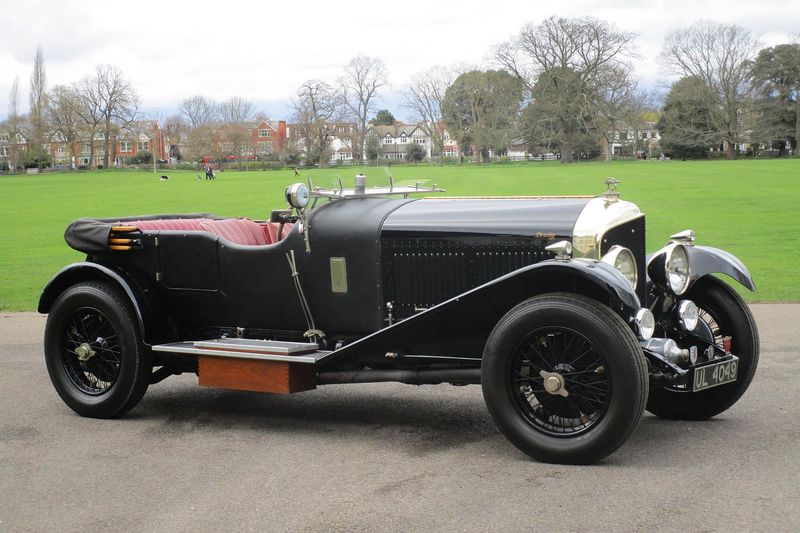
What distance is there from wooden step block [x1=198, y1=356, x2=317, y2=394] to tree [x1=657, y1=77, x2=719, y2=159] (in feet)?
268

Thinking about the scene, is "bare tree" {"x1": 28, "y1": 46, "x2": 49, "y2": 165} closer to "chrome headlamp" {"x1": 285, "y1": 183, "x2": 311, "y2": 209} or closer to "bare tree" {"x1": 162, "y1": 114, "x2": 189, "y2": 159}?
"bare tree" {"x1": 162, "y1": 114, "x2": 189, "y2": 159}

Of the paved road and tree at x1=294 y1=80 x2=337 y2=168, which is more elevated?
tree at x1=294 y1=80 x2=337 y2=168

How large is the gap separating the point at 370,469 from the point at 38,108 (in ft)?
350

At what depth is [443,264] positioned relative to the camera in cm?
510

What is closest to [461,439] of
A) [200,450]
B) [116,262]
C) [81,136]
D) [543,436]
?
[543,436]

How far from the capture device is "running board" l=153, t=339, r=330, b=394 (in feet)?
17.2

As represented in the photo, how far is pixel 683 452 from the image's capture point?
15.1ft

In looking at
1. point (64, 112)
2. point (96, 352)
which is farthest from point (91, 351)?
point (64, 112)

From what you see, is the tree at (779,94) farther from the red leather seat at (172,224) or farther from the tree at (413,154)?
the red leather seat at (172,224)

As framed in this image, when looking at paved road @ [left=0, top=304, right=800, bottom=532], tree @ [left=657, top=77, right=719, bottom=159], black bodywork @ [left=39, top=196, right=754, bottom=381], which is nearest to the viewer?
paved road @ [left=0, top=304, right=800, bottom=532]

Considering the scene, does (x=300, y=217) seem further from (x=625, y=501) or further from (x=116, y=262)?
(x=625, y=501)

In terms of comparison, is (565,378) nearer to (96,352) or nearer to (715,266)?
(715,266)

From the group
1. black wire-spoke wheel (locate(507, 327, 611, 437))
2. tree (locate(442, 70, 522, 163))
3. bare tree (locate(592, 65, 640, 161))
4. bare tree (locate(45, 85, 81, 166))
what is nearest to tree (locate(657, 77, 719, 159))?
bare tree (locate(592, 65, 640, 161))

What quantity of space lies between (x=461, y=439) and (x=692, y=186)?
3116 centimetres
